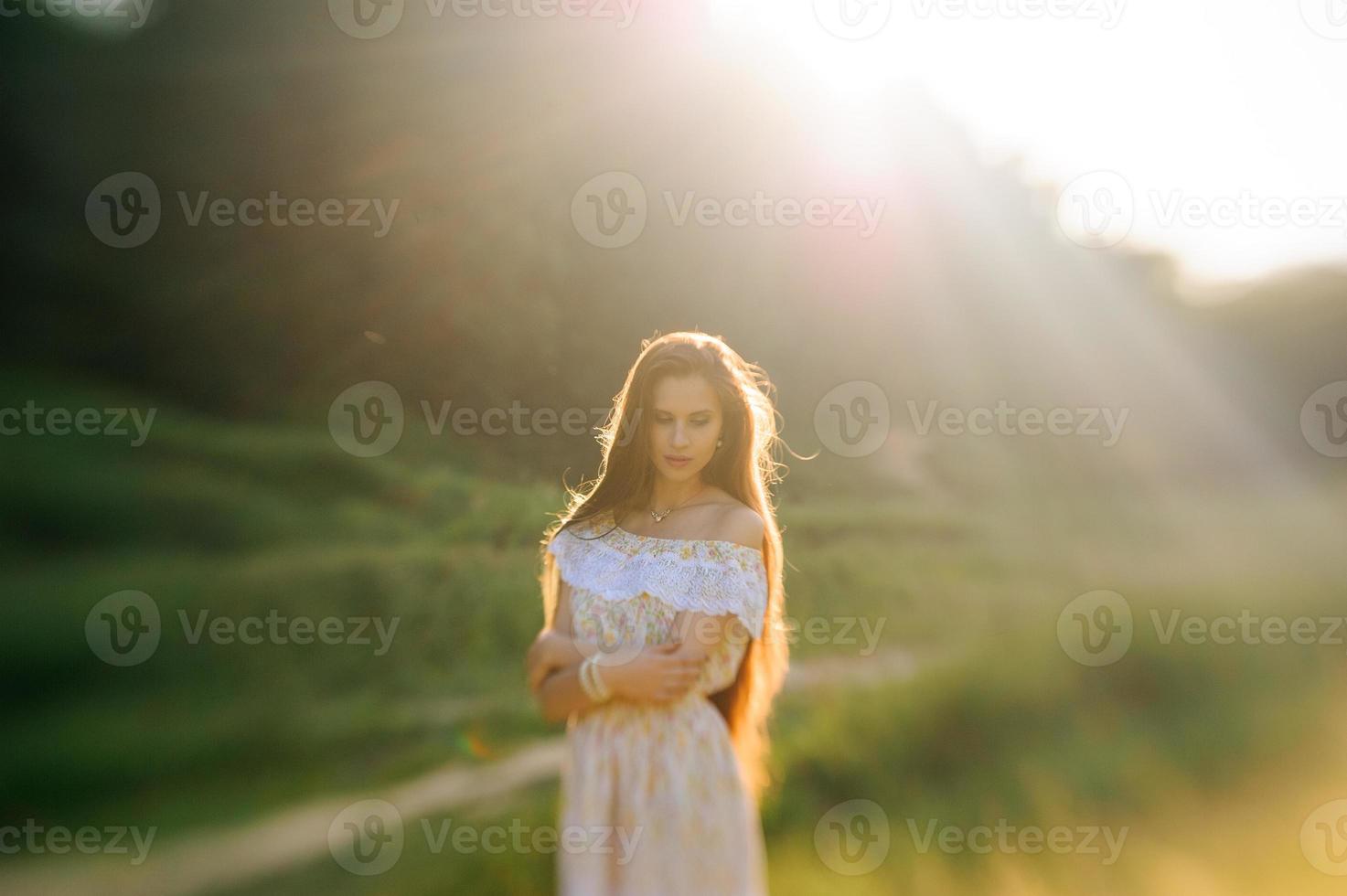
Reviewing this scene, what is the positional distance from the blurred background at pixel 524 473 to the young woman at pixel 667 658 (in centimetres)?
276

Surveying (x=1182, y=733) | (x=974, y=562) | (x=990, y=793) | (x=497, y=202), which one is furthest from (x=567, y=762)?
(x=974, y=562)
